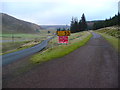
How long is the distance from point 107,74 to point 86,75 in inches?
47.9

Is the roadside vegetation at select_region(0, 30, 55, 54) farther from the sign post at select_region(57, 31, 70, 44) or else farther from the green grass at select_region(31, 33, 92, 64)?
the green grass at select_region(31, 33, 92, 64)

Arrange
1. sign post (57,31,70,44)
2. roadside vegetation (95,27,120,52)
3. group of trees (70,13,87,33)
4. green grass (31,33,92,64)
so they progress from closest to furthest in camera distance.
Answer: green grass (31,33,92,64)
roadside vegetation (95,27,120,52)
sign post (57,31,70,44)
group of trees (70,13,87,33)

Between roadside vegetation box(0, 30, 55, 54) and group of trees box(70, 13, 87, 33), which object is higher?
group of trees box(70, 13, 87, 33)

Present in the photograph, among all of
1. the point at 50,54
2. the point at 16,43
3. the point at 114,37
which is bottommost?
the point at 50,54

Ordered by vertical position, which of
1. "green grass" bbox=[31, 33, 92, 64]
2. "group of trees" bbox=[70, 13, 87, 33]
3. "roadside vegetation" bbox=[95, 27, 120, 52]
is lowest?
"green grass" bbox=[31, 33, 92, 64]

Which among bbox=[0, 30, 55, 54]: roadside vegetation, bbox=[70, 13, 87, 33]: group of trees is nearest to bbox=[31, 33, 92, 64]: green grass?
bbox=[0, 30, 55, 54]: roadside vegetation

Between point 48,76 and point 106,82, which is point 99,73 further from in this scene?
point 48,76

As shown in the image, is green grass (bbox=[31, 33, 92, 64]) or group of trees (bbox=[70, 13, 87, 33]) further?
group of trees (bbox=[70, 13, 87, 33])

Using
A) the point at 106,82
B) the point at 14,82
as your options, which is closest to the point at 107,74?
the point at 106,82

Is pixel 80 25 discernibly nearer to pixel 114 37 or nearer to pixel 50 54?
pixel 114 37

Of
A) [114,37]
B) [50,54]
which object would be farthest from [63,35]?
[114,37]

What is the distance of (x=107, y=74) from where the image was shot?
20.0ft

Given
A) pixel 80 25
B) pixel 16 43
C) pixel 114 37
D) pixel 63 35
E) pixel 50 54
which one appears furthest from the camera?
pixel 80 25

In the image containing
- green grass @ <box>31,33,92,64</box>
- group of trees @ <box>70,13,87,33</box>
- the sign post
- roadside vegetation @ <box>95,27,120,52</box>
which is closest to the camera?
green grass @ <box>31,33,92,64</box>
